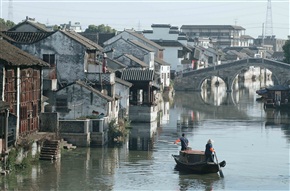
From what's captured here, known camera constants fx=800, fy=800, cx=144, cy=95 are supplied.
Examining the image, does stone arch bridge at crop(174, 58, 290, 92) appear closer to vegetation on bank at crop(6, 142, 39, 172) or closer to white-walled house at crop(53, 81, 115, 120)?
white-walled house at crop(53, 81, 115, 120)

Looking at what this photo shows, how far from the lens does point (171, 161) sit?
4831cm

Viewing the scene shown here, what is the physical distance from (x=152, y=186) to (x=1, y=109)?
837 cm

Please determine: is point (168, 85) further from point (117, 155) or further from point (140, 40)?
point (117, 155)

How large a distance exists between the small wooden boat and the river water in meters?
0.48

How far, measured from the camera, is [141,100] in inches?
2948

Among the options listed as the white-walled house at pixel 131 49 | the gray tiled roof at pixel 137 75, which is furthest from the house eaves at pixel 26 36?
the white-walled house at pixel 131 49

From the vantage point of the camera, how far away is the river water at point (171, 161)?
40.5 m

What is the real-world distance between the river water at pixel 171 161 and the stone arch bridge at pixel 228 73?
1529 inches

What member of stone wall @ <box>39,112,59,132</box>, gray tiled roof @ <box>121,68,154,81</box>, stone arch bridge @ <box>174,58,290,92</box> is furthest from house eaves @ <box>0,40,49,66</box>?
stone arch bridge @ <box>174,58,290,92</box>

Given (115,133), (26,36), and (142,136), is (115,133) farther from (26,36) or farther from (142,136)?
(26,36)

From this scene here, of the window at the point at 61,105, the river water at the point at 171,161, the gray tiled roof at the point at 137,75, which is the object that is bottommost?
the river water at the point at 171,161

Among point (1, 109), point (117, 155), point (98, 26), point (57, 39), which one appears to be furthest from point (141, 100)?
point (98, 26)

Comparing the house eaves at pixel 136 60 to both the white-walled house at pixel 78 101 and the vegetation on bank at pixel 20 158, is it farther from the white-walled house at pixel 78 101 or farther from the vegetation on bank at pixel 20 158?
the vegetation on bank at pixel 20 158

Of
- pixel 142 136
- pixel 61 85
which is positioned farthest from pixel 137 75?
pixel 61 85
